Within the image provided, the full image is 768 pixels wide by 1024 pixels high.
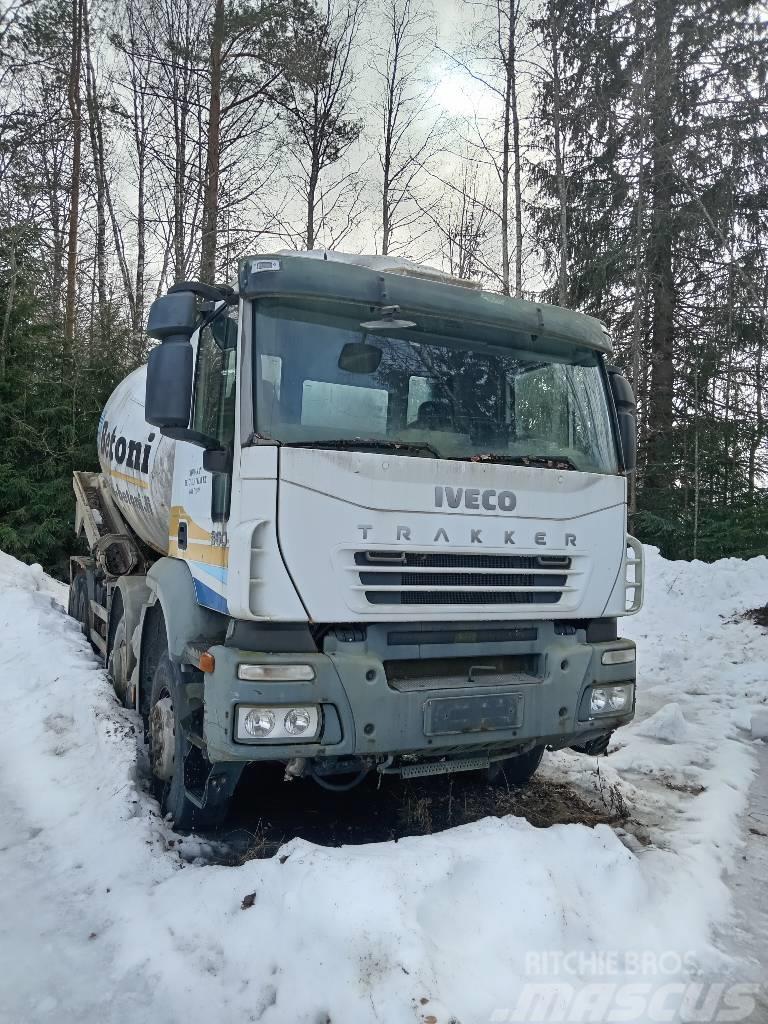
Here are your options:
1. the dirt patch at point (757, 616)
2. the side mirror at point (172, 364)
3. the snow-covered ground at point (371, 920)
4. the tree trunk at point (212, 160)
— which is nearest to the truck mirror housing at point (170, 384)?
the side mirror at point (172, 364)

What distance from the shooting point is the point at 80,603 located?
28.3 ft

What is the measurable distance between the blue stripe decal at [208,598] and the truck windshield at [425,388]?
0.89 meters

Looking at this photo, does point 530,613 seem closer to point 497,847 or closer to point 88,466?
point 497,847

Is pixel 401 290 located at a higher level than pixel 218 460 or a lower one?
higher

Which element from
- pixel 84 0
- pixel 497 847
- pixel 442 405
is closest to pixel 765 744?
pixel 497 847

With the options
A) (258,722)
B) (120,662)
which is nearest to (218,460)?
(258,722)

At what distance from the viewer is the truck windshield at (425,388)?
382 cm

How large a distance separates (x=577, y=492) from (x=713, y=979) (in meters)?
2.36

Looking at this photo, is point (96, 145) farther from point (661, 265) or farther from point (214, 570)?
point (214, 570)

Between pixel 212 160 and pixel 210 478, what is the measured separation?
1487cm

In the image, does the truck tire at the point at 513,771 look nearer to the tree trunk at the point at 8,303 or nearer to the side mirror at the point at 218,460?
the side mirror at the point at 218,460

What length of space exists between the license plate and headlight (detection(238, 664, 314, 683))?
0.65 metres

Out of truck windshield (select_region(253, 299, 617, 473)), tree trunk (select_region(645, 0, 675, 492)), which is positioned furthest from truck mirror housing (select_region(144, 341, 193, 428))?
tree trunk (select_region(645, 0, 675, 492))

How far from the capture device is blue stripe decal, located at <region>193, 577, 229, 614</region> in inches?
153
